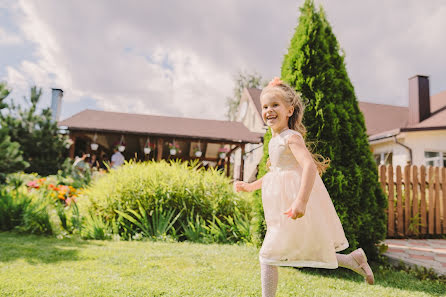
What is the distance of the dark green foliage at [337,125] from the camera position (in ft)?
12.6

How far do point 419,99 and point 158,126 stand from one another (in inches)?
511

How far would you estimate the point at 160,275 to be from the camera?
10.4ft

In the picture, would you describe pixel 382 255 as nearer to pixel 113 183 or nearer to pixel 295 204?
pixel 295 204

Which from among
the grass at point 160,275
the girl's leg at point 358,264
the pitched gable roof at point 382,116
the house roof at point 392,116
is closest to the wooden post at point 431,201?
the grass at point 160,275

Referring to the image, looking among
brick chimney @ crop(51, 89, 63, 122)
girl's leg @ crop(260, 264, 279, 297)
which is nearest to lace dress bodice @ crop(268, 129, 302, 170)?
girl's leg @ crop(260, 264, 279, 297)

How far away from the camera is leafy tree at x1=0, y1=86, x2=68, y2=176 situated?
513 inches

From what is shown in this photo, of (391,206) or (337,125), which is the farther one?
(391,206)

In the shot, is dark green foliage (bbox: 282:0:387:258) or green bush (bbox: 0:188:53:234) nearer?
dark green foliage (bbox: 282:0:387:258)

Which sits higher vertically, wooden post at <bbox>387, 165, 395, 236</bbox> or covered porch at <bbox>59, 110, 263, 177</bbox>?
covered porch at <bbox>59, 110, 263, 177</bbox>

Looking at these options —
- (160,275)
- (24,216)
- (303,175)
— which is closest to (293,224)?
(303,175)

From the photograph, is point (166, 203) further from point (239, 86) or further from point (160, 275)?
point (239, 86)

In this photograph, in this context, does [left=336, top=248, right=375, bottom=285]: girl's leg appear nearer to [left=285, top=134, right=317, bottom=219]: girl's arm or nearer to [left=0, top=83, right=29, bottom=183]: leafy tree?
Answer: [left=285, top=134, right=317, bottom=219]: girl's arm

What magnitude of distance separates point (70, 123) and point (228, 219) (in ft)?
41.9

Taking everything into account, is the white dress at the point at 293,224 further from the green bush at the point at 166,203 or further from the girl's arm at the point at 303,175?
the green bush at the point at 166,203
